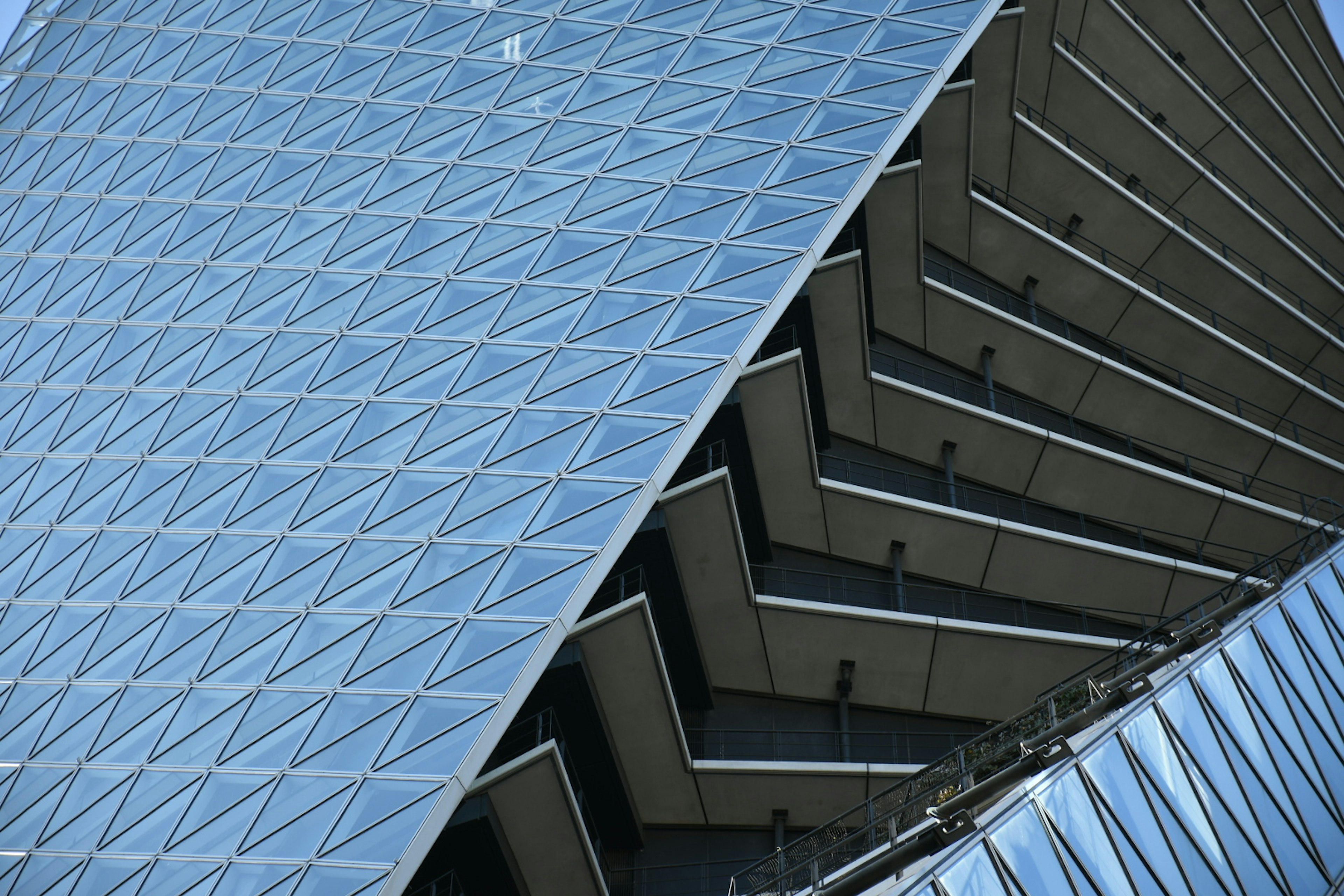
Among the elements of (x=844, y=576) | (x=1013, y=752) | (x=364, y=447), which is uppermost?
(x=364, y=447)

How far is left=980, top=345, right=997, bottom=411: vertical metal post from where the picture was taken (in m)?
35.1

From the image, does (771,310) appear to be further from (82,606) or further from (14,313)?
(14,313)

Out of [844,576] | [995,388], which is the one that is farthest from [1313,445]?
[844,576]

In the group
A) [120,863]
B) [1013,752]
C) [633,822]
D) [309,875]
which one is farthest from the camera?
[633,822]

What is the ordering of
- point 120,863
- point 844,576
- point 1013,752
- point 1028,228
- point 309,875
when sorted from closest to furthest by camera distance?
1. point 1013,752
2. point 309,875
3. point 120,863
4. point 844,576
5. point 1028,228

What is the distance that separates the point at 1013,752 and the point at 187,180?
96.0 ft

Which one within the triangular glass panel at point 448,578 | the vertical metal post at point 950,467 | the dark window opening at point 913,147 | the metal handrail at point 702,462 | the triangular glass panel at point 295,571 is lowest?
the triangular glass panel at point 448,578

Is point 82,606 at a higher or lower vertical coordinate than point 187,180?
lower

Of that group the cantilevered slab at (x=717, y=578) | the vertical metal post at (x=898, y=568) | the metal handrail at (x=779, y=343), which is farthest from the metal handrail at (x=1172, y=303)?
the cantilevered slab at (x=717, y=578)

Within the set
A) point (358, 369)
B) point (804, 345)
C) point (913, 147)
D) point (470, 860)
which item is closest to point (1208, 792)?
point (470, 860)

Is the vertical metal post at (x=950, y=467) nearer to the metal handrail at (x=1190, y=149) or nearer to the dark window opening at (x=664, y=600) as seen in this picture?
the dark window opening at (x=664, y=600)

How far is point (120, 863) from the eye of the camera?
2255 centimetres

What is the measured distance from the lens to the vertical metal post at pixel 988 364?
35094mm

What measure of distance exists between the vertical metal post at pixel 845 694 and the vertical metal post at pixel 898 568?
2.18 m
